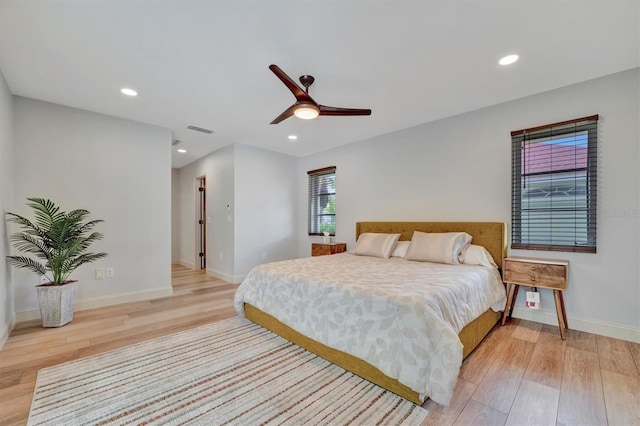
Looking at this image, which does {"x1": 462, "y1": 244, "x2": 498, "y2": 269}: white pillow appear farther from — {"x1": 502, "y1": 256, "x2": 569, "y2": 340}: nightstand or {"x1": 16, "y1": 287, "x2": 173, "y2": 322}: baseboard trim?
{"x1": 16, "y1": 287, "x2": 173, "y2": 322}: baseboard trim

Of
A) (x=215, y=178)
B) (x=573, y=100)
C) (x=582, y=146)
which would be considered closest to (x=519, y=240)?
(x=582, y=146)

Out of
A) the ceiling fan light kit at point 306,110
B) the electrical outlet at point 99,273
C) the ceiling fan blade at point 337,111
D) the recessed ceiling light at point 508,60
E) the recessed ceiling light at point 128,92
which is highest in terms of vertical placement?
the recessed ceiling light at point 508,60

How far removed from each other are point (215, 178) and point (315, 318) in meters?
4.01

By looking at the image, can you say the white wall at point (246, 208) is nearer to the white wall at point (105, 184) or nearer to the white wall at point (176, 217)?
the white wall at point (105, 184)

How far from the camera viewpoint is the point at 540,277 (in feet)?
8.23

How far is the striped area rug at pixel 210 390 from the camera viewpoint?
1465 mm

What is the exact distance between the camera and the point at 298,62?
2244 millimetres

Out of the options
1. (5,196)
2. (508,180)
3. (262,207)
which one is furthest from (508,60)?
(5,196)

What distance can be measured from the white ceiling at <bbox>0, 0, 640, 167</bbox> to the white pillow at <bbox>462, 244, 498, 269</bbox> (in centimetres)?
172

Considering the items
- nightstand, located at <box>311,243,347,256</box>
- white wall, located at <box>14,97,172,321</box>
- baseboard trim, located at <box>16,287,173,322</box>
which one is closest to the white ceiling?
white wall, located at <box>14,97,172,321</box>

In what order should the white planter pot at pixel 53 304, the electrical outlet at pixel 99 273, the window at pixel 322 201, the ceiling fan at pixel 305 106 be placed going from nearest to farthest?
1. the ceiling fan at pixel 305 106
2. the white planter pot at pixel 53 304
3. the electrical outlet at pixel 99 273
4. the window at pixel 322 201

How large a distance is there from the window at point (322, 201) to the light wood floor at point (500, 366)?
2529 millimetres

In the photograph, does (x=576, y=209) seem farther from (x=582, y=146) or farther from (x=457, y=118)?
(x=457, y=118)

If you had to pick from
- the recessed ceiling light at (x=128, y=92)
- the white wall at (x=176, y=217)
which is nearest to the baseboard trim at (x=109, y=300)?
the recessed ceiling light at (x=128, y=92)
